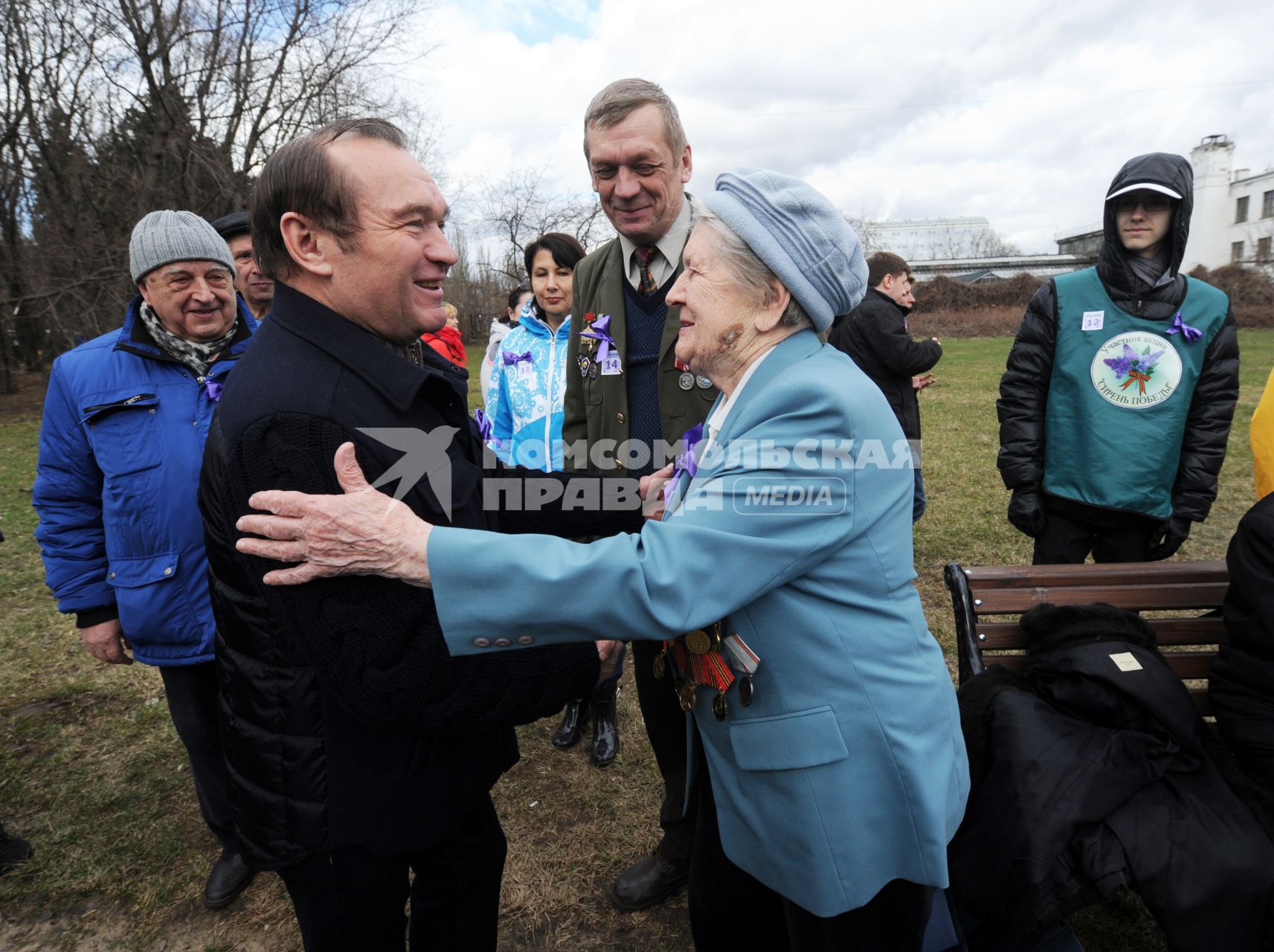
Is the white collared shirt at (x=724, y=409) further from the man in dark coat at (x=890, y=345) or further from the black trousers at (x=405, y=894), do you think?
the man in dark coat at (x=890, y=345)

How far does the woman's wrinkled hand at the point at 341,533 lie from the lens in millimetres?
1227

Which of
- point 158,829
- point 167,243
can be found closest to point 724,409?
point 167,243

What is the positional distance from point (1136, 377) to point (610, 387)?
2.47m

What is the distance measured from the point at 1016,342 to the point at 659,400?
85.4 inches

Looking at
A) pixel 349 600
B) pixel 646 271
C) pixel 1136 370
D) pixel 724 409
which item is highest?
pixel 646 271

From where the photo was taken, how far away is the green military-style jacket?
8.57ft

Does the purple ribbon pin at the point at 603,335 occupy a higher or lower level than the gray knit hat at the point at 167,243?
lower

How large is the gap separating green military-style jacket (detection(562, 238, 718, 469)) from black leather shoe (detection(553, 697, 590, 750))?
151 cm

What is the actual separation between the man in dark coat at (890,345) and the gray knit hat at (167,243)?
3733mm

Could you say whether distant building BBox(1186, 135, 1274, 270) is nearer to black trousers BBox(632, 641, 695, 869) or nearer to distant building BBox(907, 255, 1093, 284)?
distant building BBox(907, 255, 1093, 284)

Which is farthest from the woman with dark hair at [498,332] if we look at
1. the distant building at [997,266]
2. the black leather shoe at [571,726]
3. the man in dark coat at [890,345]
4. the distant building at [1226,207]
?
the distant building at [1226,207]

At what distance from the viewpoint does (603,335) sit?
2842mm

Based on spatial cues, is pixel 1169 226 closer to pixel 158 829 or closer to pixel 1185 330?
pixel 1185 330

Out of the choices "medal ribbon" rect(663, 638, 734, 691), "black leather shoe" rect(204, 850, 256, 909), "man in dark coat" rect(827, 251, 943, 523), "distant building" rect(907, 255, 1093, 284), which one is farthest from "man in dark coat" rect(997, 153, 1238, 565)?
"distant building" rect(907, 255, 1093, 284)
